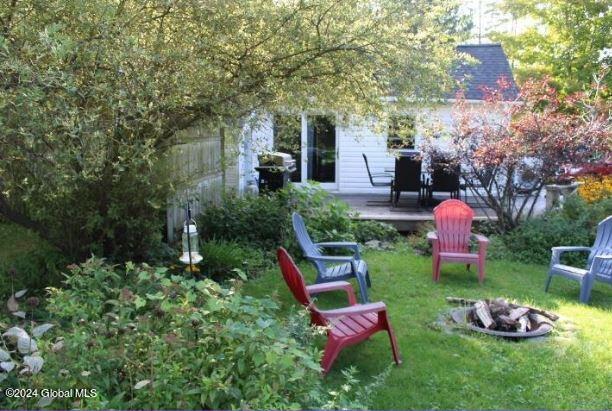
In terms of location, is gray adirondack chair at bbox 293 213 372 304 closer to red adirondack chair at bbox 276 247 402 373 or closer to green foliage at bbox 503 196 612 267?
red adirondack chair at bbox 276 247 402 373

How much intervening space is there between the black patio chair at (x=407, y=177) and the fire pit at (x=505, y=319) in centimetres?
544

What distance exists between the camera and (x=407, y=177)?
34.0ft

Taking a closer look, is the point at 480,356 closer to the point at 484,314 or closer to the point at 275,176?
the point at 484,314

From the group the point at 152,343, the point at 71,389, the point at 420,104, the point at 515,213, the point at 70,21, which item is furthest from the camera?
the point at 515,213

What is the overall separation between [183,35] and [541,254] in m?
5.66

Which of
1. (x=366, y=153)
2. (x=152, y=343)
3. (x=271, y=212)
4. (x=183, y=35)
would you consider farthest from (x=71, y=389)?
(x=366, y=153)

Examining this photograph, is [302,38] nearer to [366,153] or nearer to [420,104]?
[420,104]

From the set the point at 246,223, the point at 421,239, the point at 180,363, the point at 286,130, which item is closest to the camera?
the point at 180,363

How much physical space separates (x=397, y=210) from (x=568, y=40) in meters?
9.35

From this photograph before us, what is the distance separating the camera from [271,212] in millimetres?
7336

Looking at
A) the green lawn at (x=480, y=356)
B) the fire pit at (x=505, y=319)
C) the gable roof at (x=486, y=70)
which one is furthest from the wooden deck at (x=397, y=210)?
the fire pit at (x=505, y=319)

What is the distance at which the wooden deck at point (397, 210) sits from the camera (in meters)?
9.09

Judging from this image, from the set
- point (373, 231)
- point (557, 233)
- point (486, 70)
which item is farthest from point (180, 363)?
point (486, 70)

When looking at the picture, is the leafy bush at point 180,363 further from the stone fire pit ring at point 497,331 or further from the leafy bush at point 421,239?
the leafy bush at point 421,239
